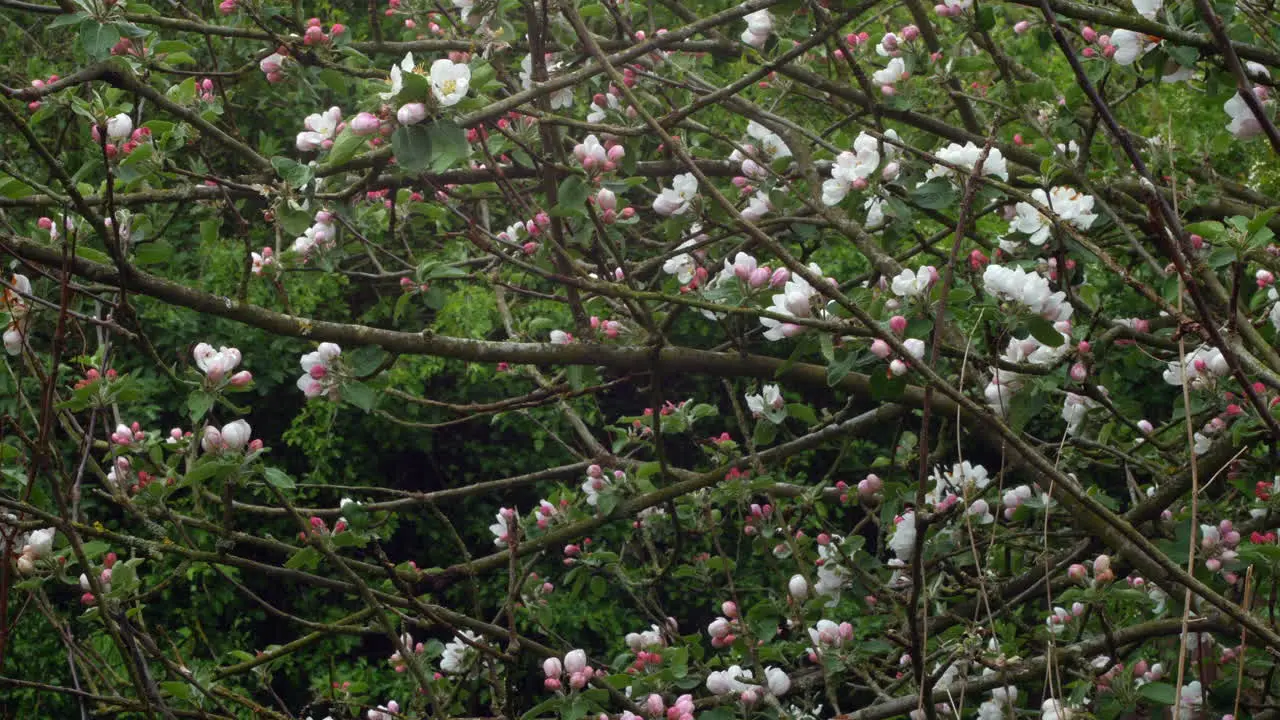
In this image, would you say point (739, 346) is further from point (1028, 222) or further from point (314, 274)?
point (314, 274)

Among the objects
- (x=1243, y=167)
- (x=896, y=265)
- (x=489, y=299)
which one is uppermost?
(x=896, y=265)

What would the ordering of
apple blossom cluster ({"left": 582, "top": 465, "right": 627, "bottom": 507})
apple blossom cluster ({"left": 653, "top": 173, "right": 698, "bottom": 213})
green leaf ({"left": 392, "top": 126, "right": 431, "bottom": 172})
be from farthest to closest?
1. apple blossom cluster ({"left": 582, "top": 465, "right": 627, "bottom": 507})
2. apple blossom cluster ({"left": 653, "top": 173, "right": 698, "bottom": 213})
3. green leaf ({"left": 392, "top": 126, "right": 431, "bottom": 172})

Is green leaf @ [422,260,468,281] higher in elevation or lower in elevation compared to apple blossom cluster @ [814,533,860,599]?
higher

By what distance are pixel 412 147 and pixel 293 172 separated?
29 centimetres

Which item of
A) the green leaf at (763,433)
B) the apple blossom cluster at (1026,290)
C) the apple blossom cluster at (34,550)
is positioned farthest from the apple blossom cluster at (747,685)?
the apple blossom cluster at (34,550)

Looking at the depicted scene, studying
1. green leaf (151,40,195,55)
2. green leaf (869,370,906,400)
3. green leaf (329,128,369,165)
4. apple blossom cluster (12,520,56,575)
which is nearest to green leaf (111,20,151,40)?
green leaf (151,40,195,55)

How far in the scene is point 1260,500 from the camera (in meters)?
2.35

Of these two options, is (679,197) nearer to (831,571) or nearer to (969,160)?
(969,160)

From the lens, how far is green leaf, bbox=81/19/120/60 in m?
1.75

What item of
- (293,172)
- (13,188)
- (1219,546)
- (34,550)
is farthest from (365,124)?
(1219,546)

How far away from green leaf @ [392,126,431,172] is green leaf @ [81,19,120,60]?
455 millimetres

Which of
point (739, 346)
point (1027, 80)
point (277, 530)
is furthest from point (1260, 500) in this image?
point (277, 530)

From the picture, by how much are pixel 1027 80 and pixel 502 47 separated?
1.62m

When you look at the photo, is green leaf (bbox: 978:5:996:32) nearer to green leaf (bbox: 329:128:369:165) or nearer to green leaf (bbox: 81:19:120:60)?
green leaf (bbox: 329:128:369:165)
